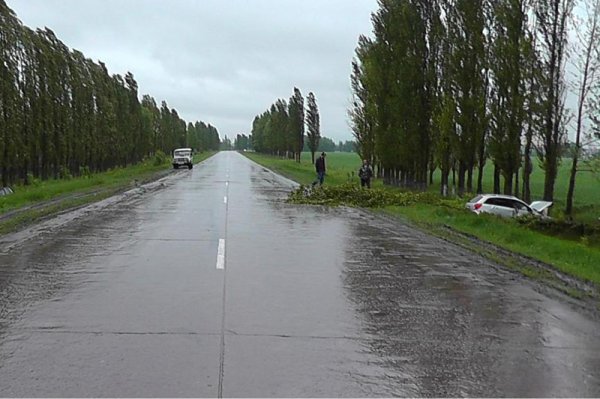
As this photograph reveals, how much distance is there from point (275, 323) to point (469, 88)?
87.4 ft

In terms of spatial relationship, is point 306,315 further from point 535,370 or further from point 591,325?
point 591,325

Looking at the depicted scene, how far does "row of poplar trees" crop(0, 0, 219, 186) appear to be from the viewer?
35906 mm

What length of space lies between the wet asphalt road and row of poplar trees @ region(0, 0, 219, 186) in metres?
24.3

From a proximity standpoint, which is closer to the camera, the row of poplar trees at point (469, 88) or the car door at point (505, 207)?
the car door at point (505, 207)

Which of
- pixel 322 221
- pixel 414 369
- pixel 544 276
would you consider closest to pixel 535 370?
pixel 414 369

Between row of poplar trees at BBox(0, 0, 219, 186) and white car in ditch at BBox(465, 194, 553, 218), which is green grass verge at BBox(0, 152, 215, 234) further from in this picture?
white car in ditch at BBox(465, 194, 553, 218)

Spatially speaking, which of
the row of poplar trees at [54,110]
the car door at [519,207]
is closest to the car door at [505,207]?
the car door at [519,207]

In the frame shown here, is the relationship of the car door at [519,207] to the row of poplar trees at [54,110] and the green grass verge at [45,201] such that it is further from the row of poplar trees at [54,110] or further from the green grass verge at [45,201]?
the row of poplar trees at [54,110]

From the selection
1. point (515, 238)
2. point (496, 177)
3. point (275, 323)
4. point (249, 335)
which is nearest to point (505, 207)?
point (515, 238)

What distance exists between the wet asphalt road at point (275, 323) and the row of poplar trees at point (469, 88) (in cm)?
1598

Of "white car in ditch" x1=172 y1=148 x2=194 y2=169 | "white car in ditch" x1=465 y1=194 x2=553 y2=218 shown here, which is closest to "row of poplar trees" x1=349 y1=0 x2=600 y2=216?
"white car in ditch" x1=465 y1=194 x2=553 y2=218

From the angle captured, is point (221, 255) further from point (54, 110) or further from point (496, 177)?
point (54, 110)

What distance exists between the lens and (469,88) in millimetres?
32156

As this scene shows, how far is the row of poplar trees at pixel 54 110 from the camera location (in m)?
35.9
